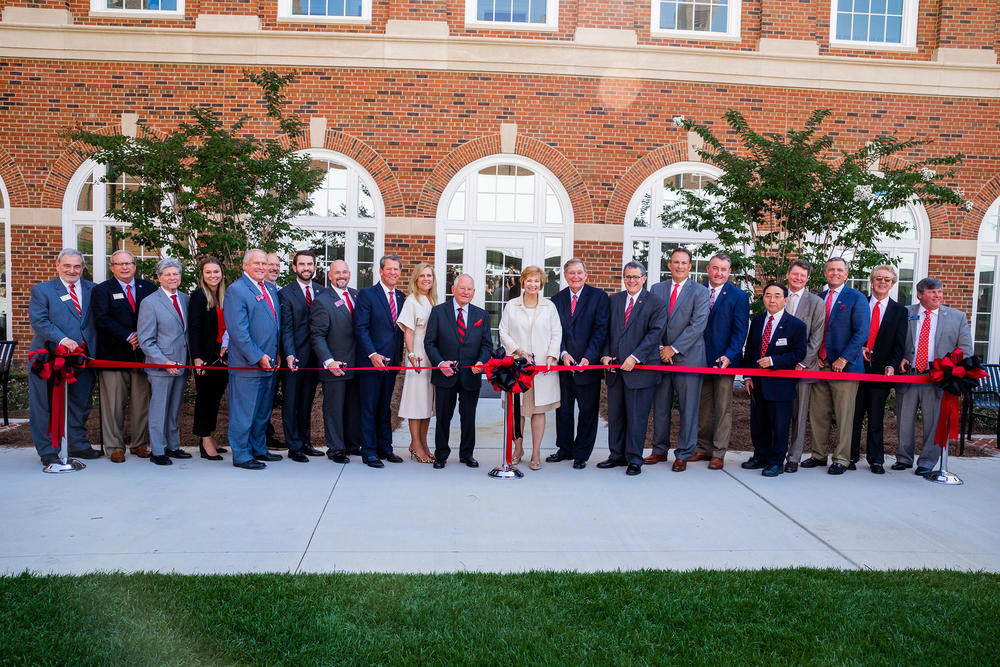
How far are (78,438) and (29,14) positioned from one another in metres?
9.54

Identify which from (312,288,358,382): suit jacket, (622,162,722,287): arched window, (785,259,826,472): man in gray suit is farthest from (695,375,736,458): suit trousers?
(622,162,722,287): arched window

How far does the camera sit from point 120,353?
6.99m

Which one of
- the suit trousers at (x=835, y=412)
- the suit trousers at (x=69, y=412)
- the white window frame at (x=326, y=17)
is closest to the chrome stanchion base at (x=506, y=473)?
the suit trousers at (x=835, y=412)

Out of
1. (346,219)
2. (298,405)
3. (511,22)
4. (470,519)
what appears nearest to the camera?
(470,519)

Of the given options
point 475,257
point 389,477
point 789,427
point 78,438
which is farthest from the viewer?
point 475,257

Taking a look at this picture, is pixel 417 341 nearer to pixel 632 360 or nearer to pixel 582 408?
pixel 582 408

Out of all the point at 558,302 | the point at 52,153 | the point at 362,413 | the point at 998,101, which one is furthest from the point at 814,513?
the point at 52,153

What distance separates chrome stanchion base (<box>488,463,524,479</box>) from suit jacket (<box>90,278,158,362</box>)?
3.61 m

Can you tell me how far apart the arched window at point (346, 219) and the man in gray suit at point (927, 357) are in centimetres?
877

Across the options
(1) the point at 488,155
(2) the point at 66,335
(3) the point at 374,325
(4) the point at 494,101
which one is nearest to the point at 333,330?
(3) the point at 374,325

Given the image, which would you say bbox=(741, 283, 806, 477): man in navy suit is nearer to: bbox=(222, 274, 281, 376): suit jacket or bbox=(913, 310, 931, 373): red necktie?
bbox=(913, 310, 931, 373): red necktie

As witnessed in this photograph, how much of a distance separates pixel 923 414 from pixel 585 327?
3.35 metres

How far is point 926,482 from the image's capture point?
6.73 metres

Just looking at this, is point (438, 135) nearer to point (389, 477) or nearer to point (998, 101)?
point (389, 477)
